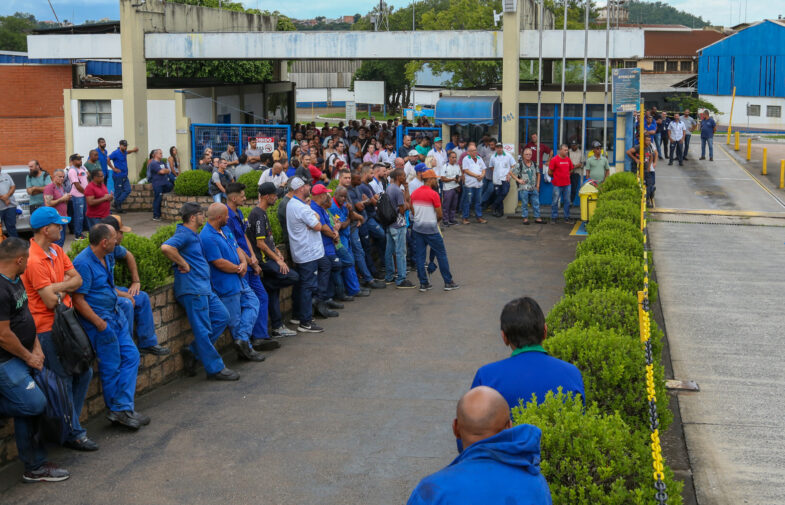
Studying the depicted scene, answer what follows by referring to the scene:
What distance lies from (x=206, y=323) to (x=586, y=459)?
17.7 feet

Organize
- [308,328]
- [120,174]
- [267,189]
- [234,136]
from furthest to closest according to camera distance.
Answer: [234,136], [120,174], [308,328], [267,189]

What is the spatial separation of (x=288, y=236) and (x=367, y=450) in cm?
484

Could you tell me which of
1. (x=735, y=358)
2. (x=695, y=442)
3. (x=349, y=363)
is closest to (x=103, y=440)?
(x=349, y=363)

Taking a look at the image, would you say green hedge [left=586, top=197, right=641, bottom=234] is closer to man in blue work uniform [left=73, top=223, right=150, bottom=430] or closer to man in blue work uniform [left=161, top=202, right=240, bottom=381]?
man in blue work uniform [left=161, top=202, right=240, bottom=381]

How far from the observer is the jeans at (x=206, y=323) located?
909 centimetres

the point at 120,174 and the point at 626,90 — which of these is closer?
the point at 626,90

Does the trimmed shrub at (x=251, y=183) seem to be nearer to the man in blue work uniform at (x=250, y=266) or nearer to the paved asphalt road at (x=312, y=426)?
the paved asphalt road at (x=312, y=426)

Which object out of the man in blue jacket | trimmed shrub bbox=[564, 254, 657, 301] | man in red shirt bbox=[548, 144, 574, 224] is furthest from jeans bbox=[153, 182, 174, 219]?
the man in blue jacket

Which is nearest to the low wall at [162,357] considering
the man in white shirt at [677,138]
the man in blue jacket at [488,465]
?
the man in blue jacket at [488,465]

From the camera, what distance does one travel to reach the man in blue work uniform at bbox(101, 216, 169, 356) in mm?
8258

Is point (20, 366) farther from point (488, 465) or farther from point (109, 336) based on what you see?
point (488, 465)

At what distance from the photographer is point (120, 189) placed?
75.8ft

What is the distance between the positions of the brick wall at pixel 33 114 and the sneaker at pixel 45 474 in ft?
78.5

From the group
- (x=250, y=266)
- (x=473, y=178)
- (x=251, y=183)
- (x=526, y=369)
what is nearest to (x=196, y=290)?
(x=250, y=266)
